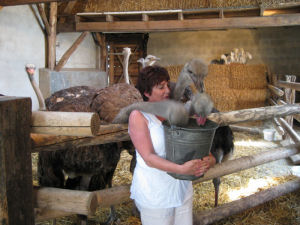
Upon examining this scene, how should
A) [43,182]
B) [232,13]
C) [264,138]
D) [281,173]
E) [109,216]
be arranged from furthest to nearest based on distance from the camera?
[232,13]
[264,138]
[281,173]
[109,216]
[43,182]

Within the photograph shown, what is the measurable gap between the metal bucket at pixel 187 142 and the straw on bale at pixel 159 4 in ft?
20.1

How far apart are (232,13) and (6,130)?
7.18 metres

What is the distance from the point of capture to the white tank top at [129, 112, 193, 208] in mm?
1686

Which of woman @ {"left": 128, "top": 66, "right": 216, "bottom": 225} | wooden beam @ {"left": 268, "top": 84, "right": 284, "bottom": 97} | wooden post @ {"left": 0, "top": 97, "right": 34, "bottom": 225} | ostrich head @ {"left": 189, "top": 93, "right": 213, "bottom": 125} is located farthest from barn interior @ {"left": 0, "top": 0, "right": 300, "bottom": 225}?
ostrich head @ {"left": 189, "top": 93, "right": 213, "bottom": 125}

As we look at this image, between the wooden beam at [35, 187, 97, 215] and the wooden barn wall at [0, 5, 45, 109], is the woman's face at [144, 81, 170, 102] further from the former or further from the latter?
the wooden barn wall at [0, 5, 45, 109]

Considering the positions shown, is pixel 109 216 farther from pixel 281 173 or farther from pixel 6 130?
pixel 281 173

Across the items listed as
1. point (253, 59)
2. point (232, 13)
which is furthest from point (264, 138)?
point (253, 59)

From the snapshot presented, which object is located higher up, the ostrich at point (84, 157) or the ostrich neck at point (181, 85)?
the ostrich neck at point (181, 85)

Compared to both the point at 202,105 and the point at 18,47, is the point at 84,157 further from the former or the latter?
the point at 18,47

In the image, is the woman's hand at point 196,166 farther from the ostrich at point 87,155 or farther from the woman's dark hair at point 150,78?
the ostrich at point 87,155

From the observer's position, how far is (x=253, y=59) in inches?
388

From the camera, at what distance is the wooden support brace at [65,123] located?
1605 mm

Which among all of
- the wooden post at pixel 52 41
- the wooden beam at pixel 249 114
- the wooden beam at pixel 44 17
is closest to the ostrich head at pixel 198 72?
the wooden beam at pixel 249 114

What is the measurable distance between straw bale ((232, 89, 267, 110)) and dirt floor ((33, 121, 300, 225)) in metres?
3.03
